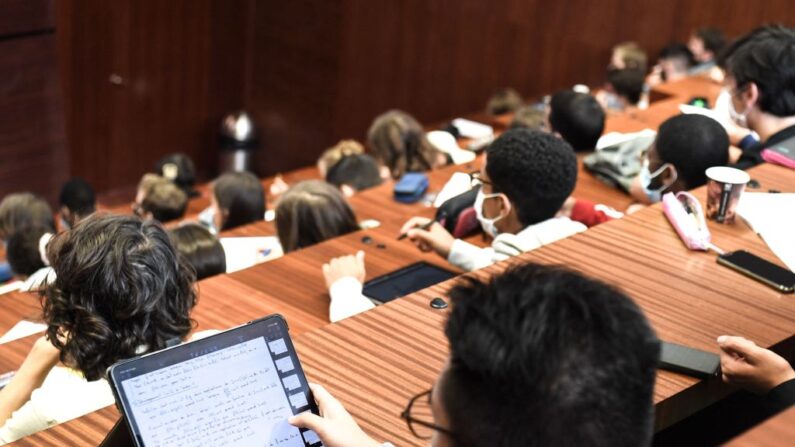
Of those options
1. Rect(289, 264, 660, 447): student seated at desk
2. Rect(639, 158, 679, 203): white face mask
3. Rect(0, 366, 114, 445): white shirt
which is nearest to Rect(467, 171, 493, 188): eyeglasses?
Rect(639, 158, 679, 203): white face mask

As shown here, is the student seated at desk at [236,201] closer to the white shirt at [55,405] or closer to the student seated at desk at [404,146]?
the student seated at desk at [404,146]

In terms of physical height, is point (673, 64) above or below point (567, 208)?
below

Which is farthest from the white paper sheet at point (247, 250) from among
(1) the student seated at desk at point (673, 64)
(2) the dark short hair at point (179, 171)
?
(1) the student seated at desk at point (673, 64)

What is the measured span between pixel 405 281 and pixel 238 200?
3.77 ft

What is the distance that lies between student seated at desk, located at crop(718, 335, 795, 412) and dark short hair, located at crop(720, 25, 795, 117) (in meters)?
1.15

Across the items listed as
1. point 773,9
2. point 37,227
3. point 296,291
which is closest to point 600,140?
point 296,291

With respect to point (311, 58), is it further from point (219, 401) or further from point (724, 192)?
point (219, 401)

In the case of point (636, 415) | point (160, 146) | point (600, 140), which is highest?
point (636, 415)

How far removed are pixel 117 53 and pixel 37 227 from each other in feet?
8.12

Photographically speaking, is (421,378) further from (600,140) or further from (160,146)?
(160,146)

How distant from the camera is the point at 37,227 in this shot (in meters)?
2.47

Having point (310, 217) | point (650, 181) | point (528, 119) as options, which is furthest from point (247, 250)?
point (528, 119)

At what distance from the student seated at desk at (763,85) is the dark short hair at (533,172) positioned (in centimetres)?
51

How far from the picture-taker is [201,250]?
2.20 meters
